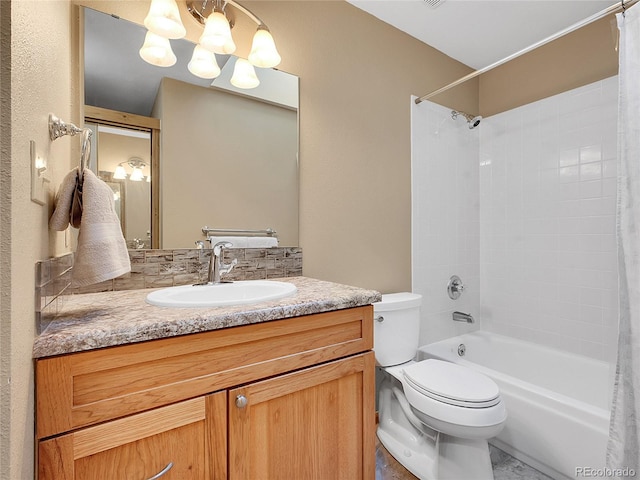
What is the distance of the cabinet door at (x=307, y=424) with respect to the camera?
0.81 metres

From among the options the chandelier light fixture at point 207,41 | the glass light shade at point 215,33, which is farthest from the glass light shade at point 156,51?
the glass light shade at point 215,33

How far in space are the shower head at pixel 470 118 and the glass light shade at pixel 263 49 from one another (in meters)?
1.54

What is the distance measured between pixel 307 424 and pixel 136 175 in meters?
1.12

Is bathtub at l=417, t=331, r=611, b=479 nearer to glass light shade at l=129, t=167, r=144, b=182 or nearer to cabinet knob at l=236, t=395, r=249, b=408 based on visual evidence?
cabinet knob at l=236, t=395, r=249, b=408

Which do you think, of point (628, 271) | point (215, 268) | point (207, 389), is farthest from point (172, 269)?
point (628, 271)

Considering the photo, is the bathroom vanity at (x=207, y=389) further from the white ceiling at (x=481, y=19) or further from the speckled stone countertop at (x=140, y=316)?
the white ceiling at (x=481, y=19)

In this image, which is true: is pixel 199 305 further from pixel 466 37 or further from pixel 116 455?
pixel 466 37

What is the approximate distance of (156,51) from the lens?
1.23 meters

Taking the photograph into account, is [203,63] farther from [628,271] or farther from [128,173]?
[628,271]

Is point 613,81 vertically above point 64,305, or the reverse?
point 613,81

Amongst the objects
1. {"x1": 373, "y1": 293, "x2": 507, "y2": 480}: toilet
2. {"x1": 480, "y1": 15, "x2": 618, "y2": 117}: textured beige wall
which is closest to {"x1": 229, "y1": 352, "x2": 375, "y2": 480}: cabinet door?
{"x1": 373, "y1": 293, "x2": 507, "y2": 480}: toilet

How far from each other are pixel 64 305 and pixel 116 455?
48 cm

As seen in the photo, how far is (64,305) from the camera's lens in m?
0.91

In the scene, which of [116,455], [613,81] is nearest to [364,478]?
[116,455]
